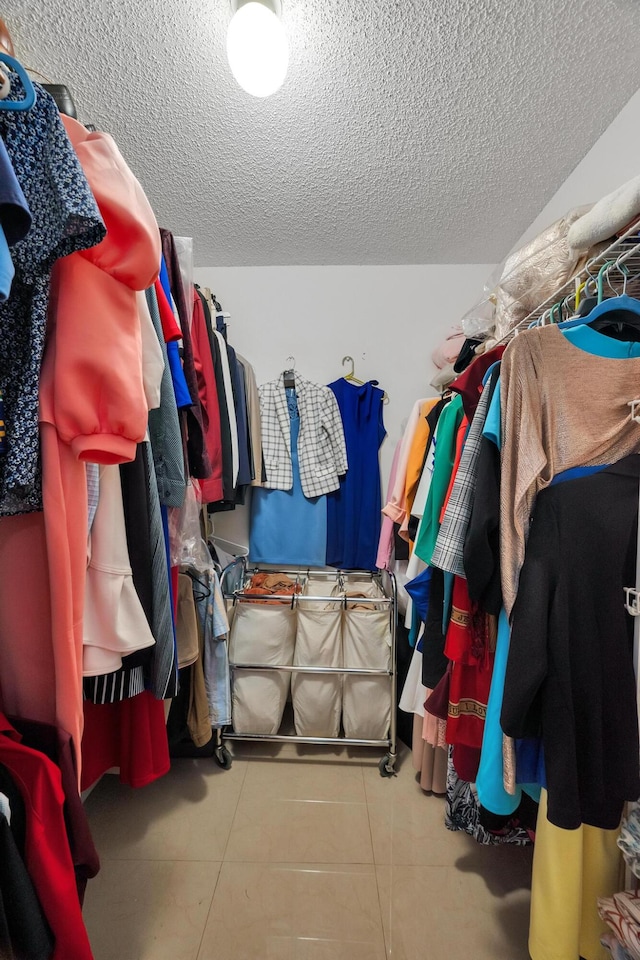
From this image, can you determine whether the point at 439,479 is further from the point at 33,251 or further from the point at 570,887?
the point at 33,251

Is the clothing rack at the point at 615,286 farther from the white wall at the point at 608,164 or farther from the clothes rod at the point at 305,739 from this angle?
the clothes rod at the point at 305,739

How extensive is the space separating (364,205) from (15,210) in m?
1.67

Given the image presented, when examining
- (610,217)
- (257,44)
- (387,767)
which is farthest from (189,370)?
(387,767)

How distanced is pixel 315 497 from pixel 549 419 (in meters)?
1.39

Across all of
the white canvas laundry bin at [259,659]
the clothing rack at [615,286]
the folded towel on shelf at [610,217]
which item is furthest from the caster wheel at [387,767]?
the folded towel on shelf at [610,217]

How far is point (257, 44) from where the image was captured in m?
1.00

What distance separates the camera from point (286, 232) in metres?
2.00

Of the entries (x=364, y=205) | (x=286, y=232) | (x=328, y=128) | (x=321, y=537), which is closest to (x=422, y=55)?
(x=328, y=128)

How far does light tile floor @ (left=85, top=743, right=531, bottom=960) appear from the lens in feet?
3.61

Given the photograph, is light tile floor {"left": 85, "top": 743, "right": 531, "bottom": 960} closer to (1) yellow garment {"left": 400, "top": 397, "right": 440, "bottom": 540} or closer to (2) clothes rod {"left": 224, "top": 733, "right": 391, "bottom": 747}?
(2) clothes rod {"left": 224, "top": 733, "right": 391, "bottom": 747}

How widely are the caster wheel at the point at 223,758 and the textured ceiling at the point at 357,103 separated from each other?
235 cm

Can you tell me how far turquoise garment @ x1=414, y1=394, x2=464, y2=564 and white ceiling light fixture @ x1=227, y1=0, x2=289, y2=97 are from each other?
97 centimetres

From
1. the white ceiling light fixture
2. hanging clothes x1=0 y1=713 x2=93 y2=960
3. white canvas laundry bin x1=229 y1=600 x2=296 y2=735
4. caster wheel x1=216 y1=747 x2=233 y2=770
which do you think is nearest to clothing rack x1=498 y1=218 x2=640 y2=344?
the white ceiling light fixture

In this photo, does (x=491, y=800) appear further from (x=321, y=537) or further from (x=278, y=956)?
(x=321, y=537)
